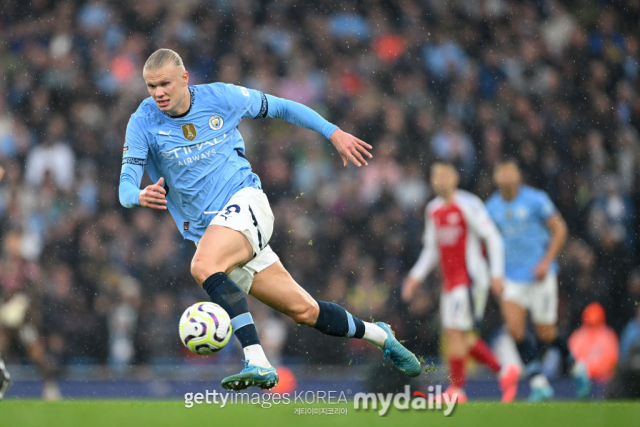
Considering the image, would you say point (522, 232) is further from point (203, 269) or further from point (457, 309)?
point (203, 269)

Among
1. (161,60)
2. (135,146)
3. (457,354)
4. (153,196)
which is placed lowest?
(457,354)

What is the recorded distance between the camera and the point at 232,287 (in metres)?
5.34

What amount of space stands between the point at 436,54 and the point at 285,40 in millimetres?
2510

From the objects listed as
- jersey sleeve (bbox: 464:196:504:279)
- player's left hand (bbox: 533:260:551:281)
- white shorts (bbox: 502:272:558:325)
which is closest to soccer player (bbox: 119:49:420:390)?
jersey sleeve (bbox: 464:196:504:279)

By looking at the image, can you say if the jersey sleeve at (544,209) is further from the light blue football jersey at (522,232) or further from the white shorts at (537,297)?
the white shorts at (537,297)

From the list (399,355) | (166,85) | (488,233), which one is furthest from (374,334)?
(488,233)

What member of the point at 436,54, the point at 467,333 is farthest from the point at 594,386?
the point at 436,54

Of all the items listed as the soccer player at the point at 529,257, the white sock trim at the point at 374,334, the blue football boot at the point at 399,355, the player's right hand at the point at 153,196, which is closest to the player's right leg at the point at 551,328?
the soccer player at the point at 529,257

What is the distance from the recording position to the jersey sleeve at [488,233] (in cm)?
912

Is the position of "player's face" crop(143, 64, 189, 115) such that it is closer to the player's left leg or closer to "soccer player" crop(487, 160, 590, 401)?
the player's left leg

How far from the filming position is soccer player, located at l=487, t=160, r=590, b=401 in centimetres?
949

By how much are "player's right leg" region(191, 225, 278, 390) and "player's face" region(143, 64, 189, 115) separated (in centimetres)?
85

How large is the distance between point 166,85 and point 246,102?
0.64 meters

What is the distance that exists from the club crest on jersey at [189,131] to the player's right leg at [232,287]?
0.64 meters
